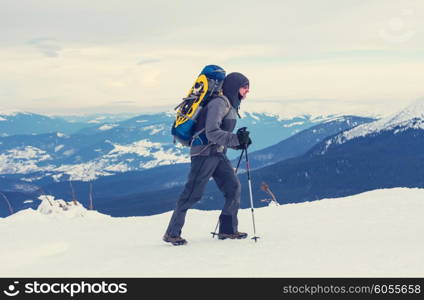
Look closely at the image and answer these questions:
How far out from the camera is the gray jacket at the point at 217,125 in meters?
6.89

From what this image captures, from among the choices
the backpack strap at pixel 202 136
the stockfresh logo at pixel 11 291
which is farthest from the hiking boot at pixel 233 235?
the stockfresh logo at pixel 11 291

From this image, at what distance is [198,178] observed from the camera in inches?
289

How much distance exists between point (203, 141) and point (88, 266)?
225 cm

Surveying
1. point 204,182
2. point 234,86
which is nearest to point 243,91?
point 234,86

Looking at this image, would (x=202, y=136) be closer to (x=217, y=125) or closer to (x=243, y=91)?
(x=217, y=125)

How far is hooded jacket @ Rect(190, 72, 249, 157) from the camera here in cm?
689

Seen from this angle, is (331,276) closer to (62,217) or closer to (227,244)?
(227,244)

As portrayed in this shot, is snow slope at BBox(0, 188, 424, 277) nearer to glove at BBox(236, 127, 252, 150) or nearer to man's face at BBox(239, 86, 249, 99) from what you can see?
glove at BBox(236, 127, 252, 150)

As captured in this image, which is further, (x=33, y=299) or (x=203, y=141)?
(x=203, y=141)

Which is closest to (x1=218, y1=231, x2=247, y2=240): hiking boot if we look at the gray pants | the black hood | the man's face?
the gray pants

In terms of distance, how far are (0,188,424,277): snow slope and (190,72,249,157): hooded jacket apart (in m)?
1.41

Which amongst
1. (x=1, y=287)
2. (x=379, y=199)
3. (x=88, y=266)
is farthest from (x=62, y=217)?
(x=379, y=199)

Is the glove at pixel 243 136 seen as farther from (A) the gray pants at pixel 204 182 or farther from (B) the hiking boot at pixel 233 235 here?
(B) the hiking boot at pixel 233 235

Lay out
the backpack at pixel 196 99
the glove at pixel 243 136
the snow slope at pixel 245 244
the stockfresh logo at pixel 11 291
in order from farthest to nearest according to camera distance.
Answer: the backpack at pixel 196 99, the glove at pixel 243 136, the snow slope at pixel 245 244, the stockfresh logo at pixel 11 291
